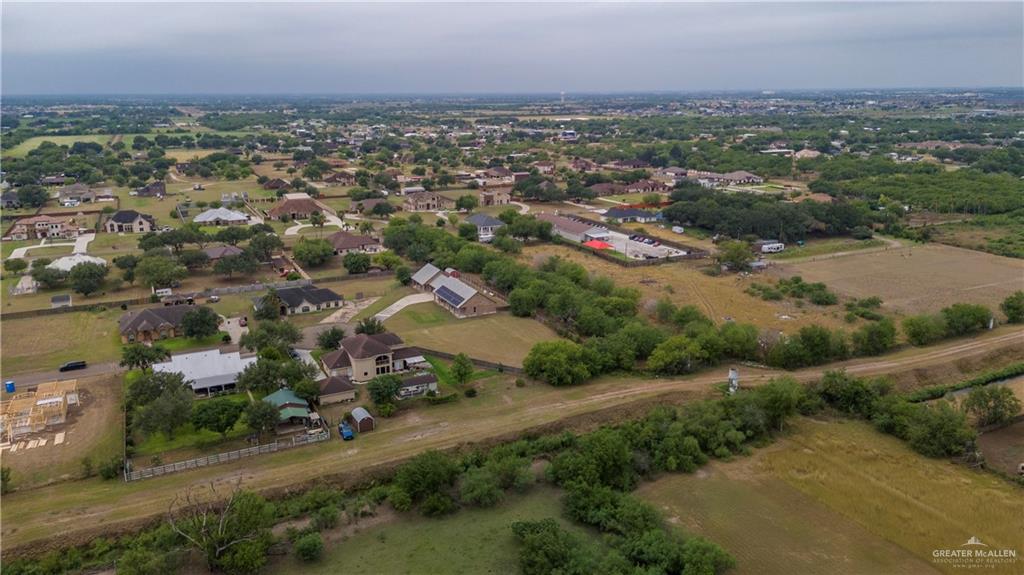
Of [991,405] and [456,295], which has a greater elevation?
[456,295]

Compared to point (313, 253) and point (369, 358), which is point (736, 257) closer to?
point (369, 358)

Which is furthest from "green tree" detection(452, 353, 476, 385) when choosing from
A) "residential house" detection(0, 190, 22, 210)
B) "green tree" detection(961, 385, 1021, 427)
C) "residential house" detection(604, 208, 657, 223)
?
"residential house" detection(0, 190, 22, 210)

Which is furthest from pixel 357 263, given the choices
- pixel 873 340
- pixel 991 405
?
pixel 991 405

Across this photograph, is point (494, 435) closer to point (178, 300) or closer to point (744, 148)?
point (178, 300)

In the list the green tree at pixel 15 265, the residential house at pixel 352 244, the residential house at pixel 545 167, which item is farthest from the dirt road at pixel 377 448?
the residential house at pixel 545 167

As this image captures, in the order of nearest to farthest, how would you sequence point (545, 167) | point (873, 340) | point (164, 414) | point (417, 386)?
point (164, 414)
point (417, 386)
point (873, 340)
point (545, 167)

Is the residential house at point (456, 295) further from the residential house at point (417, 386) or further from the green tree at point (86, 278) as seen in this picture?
the green tree at point (86, 278)

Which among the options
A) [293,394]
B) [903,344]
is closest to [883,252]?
[903,344]
